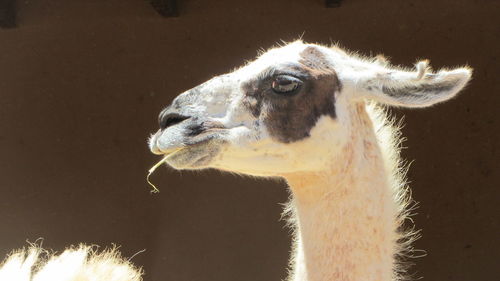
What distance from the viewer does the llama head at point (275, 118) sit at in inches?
81.3

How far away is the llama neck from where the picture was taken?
2.06 meters

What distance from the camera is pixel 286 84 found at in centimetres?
205

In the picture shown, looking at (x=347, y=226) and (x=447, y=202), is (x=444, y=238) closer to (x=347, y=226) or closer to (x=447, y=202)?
(x=447, y=202)

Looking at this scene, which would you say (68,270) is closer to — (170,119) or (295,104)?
(170,119)

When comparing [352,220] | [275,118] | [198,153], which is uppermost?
[275,118]

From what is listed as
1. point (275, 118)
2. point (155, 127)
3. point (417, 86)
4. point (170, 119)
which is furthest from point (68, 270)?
point (155, 127)

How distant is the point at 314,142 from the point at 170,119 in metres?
0.52

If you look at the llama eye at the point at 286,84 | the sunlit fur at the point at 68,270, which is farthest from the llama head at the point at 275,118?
the sunlit fur at the point at 68,270

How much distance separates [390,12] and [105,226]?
3027 mm

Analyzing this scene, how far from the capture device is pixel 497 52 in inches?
185

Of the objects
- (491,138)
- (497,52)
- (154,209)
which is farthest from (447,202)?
(154,209)

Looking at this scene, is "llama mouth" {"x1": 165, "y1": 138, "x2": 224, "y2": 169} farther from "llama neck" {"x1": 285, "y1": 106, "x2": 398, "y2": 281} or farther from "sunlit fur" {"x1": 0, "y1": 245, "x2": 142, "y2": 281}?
"sunlit fur" {"x1": 0, "y1": 245, "x2": 142, "y2": 281}

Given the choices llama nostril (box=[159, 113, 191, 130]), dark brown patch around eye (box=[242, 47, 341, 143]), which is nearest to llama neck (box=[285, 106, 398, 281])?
dark brown patch around eye (box=[242, 47, 341, 143])

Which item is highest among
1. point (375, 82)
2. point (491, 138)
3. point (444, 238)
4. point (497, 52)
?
point (497, 52)
